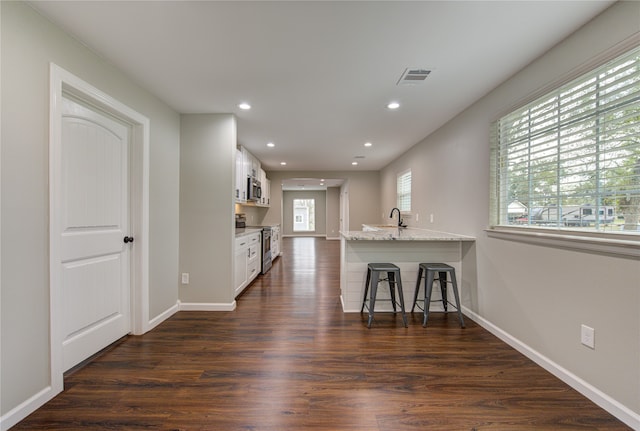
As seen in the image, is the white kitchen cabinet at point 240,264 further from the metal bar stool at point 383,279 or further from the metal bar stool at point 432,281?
the metal bar stool at point 432,281

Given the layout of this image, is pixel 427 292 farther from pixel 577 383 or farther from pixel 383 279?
pixel 577 383

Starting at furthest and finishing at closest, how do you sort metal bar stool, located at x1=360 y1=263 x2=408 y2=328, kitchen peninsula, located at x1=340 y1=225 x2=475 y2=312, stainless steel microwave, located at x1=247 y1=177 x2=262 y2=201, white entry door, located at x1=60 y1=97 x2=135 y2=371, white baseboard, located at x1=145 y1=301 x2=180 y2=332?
1. stainless steel microwave, located at x1=247 y1=177 x2=262 y2=201
2. kitchen peninsula, located at x1=340 y1=225 x2=475 y2=312
3. metal bar stool, located at x1=360 y1=263 x2=408 y2=328
4. white baseboard, located at x1=145 y1=301 x2=180 y2=332
5. white entry door, located at x1=60 y1=97 x2=135 y2=371

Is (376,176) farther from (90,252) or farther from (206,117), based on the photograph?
(90,252)

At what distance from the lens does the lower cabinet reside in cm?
378

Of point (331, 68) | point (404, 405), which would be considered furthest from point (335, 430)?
point (331, 68)

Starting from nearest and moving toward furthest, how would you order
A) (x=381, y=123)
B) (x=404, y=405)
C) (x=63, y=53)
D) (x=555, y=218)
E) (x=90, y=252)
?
(x=404, y=405), (x=63, y=53), (x=555, y=218), (x=90, y=252), (x=381, y=123)

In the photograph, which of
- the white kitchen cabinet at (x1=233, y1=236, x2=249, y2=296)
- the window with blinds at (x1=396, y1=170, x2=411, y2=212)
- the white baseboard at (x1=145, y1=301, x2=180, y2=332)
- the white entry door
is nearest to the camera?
the white entry door

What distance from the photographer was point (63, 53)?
1.85 m

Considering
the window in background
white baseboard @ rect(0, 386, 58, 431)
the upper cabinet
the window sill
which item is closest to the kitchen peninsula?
the window sill

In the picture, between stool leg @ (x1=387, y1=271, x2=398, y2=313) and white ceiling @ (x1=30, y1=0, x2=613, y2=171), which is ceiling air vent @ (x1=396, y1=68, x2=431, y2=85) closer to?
white ceiling @ (x1=30, y1=0, x2=613, y2=171)

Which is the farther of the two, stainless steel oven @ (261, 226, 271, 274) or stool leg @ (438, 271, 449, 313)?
stainless steel oven @ (261, 226, 271, 274)

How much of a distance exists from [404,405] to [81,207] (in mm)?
2772

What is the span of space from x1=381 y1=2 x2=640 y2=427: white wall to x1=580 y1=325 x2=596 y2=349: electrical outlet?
3 cm

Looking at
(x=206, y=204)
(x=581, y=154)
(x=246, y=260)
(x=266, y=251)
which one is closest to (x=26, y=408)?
(x=206, y=204)
